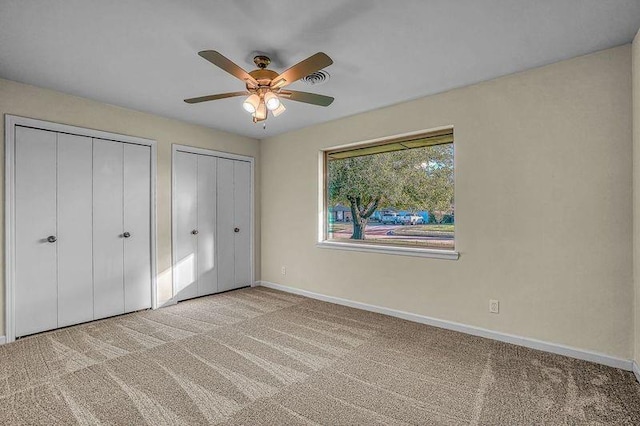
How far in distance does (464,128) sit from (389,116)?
871 millimetres

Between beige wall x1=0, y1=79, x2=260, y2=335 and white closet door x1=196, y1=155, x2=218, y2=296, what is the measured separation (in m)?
0.33

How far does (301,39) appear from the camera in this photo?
7.50 ft

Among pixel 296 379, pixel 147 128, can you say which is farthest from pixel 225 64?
pixel 147 128

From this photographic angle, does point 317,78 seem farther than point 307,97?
Yes

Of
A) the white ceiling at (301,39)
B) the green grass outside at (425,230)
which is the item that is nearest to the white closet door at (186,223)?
the white ceiling at (301,39)

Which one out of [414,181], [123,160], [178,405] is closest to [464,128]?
[414,181]

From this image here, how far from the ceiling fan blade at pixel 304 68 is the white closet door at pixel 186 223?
2.47 m

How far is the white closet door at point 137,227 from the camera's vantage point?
3803 millimetres

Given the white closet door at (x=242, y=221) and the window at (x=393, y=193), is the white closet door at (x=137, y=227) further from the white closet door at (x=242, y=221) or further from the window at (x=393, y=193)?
the window at (x=393, y=193)

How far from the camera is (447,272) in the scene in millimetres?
3307

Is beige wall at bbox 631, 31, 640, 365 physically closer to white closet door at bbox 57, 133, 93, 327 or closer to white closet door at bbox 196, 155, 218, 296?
white closet door at bbox 196, 155, 218, 296

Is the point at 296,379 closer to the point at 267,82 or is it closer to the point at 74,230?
the point at 267,82

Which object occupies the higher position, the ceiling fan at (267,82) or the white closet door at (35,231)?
the ceiling fan at (267,82)

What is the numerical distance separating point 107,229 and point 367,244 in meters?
3.00
